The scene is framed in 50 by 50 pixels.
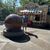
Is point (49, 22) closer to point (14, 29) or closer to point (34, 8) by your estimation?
point (34, 8)

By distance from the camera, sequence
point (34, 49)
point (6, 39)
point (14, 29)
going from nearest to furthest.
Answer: point (34, 49)
point (6, 39)
point (14, 29)

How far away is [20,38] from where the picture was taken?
47.1 feet

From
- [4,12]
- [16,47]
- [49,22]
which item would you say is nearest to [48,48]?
[16,47]

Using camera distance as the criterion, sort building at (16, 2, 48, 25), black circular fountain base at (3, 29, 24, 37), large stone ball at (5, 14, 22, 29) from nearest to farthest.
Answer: black circular fountain base at (3, 29, 24, 37) < large stone ball at (5, 14, 22, 29) < building at (16, 2, 48, 25)

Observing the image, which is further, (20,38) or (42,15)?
(42,15)

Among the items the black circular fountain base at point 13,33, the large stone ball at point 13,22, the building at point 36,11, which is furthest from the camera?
the building at point 36,11

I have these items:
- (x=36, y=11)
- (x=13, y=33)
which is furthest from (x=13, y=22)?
(x=36, y=11)

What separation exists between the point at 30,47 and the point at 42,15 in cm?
1724

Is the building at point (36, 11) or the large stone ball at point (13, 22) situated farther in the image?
the building at point (36, 11)

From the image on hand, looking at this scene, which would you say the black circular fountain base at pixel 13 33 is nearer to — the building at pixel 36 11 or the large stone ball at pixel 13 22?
the large stone ball at pixel 13 22

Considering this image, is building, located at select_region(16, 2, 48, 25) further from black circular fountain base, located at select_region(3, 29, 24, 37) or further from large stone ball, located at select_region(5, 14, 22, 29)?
black circular fountain base, located at select_region(3, 29, 24, 37)

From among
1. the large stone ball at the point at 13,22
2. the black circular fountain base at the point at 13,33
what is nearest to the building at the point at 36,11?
the large stone ball at the point at 13,22

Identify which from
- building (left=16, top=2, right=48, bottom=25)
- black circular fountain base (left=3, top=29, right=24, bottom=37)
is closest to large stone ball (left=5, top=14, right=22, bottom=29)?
black circular fountain base (left=3, top=29, right=24, bottom=37)

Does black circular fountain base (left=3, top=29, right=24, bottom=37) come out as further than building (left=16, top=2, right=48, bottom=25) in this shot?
No
